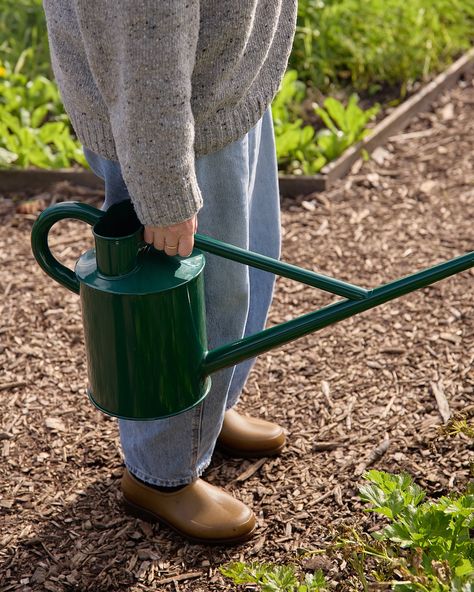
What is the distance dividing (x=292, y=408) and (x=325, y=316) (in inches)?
39.2

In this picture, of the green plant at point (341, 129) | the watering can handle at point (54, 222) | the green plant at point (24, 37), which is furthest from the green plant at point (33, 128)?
the watering can handle at point (54, 222)

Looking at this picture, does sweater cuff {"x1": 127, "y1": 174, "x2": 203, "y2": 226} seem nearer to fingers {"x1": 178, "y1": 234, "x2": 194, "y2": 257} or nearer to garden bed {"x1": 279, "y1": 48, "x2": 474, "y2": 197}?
fingers {"x1": 178, "y1": 234, "x2": 194, "y2": 257}

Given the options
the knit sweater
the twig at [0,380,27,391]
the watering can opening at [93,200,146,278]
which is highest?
the knit sweater

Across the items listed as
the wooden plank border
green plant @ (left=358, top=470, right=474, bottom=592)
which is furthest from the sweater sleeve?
the wooden plank border

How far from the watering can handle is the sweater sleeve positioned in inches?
5.9

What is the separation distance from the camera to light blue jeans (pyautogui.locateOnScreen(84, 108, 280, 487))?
1.87 meters

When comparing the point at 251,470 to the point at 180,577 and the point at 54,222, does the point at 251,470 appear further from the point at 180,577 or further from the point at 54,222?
the point at 54,222

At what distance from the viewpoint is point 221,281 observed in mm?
1959

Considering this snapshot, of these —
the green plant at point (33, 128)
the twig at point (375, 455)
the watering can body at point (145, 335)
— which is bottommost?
the twig at point (375, 455)

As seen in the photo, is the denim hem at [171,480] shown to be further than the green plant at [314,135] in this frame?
No

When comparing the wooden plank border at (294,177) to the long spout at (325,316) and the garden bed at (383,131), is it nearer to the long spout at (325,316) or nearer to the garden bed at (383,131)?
the garden bed at (383,131)

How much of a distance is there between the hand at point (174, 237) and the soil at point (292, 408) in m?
0.78

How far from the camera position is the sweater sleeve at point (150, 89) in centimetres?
147

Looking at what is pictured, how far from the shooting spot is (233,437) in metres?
2.45
